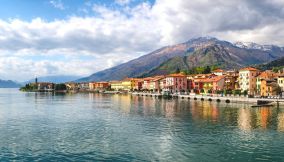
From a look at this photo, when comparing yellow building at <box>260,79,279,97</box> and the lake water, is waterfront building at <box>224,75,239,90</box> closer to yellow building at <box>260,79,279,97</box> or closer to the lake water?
yellow building at <box>260,79,279,97</box>

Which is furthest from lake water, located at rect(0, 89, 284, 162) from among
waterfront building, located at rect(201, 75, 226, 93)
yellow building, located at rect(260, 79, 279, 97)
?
waterfront building, located at rect(201, 75, 226, 93)

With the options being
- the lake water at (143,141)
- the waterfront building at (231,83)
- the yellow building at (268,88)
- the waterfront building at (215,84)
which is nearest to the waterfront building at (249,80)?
the yellow building at (268,88)

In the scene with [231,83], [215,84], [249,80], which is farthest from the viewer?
[215,84]

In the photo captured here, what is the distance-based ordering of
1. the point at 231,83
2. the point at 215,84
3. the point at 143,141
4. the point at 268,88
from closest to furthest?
the point at 143,141, the point at 268,88, the point at 231,83, the point at 215,84

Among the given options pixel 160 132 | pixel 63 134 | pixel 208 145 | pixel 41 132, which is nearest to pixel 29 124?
pixel 41 132

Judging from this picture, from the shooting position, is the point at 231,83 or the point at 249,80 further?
the point at 231,83

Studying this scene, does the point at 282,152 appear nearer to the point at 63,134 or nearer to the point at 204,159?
A: the point at 204,159

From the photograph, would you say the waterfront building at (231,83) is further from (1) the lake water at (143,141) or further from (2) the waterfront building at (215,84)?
(1) the lake water at (143,141)

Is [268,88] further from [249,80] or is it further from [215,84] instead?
[215,84]

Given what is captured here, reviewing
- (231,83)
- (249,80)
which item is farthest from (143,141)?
(231,83)

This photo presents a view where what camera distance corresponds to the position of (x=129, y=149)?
3947 centimetres

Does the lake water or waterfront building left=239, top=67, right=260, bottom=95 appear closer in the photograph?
the lake water

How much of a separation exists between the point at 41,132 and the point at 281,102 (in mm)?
79941

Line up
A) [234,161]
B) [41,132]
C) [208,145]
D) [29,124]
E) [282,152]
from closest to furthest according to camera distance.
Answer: [234,161], [282,152], [208,145], [41,132], [29,124]
